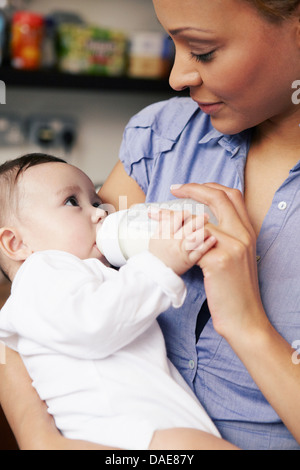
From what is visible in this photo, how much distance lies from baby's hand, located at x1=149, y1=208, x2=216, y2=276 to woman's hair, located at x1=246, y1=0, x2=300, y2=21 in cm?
37

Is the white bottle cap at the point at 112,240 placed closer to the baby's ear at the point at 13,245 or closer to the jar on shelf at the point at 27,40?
the baby's ear at the point at 13,245

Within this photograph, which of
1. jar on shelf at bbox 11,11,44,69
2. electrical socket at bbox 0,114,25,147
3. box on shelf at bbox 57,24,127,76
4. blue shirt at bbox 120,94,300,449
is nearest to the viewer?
blue shirt at bbox 120,94,300,449

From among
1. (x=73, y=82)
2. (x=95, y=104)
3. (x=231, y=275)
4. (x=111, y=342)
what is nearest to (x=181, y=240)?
(x=231, y=275)

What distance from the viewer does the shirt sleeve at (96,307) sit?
93 cm

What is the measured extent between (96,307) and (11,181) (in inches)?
17.0

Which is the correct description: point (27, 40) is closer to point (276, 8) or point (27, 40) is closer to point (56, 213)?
point (56, 213)

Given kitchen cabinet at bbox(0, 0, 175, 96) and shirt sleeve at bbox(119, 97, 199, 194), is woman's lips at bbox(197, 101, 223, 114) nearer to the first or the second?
shirt sleeve at bbox(119, 97, 199, 194)

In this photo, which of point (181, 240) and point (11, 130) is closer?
point (181, 240)

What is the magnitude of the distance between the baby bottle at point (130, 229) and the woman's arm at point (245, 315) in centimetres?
9

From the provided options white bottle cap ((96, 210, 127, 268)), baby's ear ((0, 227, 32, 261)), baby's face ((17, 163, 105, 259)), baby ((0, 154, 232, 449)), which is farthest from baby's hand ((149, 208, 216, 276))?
baby's ear ((0, 227, 32, 261))

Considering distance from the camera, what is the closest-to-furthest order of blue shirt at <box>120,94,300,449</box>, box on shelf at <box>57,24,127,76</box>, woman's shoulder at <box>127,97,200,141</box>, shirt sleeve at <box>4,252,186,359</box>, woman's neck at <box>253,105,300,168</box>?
shirt sleeve at <box>4,252,186,359</box>, blue shirt at <box>120,94,300,449</box>, woman's neck at <box>253,105,300,168</box>, woman's shoulder at <box>127,97,200,141</box>, box on shelf at <box>57,24,127,76</box>

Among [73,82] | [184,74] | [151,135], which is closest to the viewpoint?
[184,74]

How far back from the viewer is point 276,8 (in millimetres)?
945

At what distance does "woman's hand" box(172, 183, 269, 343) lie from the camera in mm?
949
